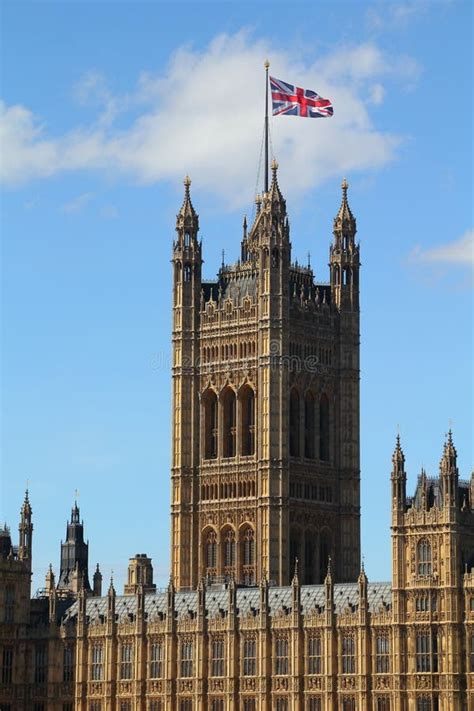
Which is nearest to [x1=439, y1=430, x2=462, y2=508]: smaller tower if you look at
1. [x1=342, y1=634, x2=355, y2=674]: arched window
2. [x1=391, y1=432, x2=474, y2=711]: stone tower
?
[x1=391, y1=432, x2=474, y2=711]: stone tower

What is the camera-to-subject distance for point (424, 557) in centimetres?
18762

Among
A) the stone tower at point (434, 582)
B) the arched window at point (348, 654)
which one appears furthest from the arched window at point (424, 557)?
the arched window at point (348, 654)

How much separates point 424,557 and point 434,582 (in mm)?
2402

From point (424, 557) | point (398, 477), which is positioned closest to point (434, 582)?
point (424, 557)

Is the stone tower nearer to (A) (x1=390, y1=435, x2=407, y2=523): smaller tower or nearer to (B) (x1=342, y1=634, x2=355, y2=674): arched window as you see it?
(A) (x1=390, y1=435, x2=407, y2=523): smaller tower

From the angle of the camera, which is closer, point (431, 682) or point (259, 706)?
point (431, 682)

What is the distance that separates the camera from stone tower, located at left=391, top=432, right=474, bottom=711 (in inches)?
7279

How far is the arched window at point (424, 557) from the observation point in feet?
615

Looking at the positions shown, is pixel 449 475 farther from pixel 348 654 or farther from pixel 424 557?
pixel 348 654

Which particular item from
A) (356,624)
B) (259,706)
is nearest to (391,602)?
(356,624)

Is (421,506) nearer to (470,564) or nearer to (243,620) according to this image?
(470,564)

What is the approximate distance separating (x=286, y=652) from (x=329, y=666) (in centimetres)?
504

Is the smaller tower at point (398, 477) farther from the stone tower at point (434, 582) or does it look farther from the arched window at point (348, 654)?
the arched window at point (348, 654)

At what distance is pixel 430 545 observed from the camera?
188 m
